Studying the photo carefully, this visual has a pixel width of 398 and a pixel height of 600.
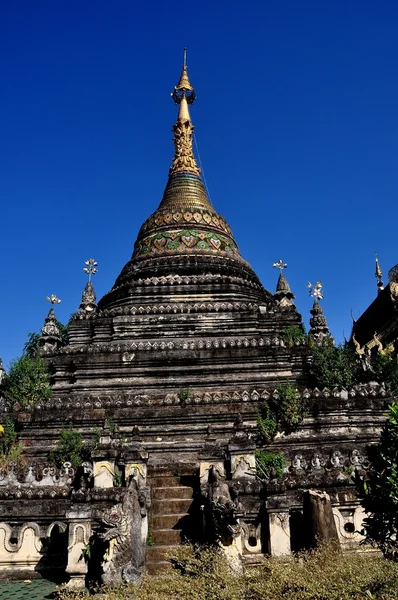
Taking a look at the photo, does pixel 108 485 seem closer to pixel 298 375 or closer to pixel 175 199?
pixel 298 375

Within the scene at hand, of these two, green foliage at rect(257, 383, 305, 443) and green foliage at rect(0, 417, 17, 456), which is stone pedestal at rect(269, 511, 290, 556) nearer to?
green foliage at rect(257, 383, 305, 443)

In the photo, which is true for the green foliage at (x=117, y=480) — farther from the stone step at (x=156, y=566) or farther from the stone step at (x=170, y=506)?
the stone step at (x=156, y=566)

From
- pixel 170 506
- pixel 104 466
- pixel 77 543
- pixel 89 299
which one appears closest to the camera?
pixel 77 543

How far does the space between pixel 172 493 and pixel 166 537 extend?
4.49ft

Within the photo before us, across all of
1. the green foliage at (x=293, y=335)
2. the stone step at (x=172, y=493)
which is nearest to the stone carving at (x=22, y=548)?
the stone step at (x=172, y=493)

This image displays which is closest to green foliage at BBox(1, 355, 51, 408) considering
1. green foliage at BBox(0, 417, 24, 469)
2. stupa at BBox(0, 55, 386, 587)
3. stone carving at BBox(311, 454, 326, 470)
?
stupa at BBox(0, 55, 386, 587)

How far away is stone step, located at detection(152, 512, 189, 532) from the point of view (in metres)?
10.9

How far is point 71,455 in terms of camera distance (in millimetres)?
14648

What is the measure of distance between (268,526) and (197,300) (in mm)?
15165

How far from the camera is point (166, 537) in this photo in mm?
10594

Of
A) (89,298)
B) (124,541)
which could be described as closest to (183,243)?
(89,298)

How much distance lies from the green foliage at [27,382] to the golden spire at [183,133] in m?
18.0

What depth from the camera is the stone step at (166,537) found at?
10471mm

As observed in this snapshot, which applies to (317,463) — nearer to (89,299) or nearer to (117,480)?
(117,480)
